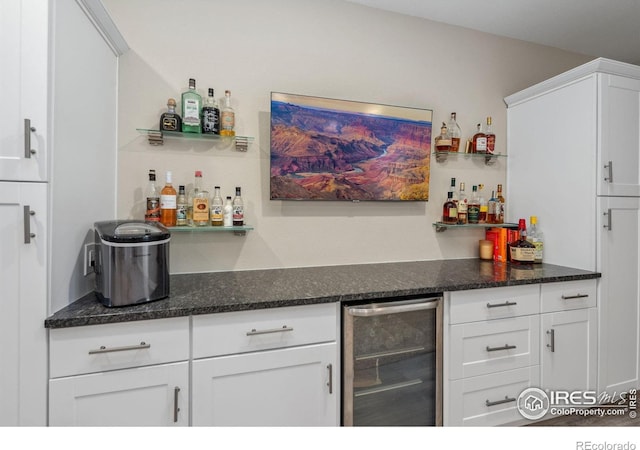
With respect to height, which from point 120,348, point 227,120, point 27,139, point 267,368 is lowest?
point 267,368

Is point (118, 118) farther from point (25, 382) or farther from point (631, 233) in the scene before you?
point (631, 233)

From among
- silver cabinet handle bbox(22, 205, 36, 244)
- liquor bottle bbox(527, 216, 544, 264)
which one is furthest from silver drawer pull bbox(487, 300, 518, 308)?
silver cabinet handle bbox(22, 205, 36, 244)

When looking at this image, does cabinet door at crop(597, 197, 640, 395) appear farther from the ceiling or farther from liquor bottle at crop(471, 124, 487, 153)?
the ceiling

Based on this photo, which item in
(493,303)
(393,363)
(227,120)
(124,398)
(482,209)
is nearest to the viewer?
(124,398)

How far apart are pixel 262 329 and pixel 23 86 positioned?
129 cm

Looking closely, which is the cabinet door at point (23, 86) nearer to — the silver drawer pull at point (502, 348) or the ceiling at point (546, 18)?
the ceiling at point (546, 18)

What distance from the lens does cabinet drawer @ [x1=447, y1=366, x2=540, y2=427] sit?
1.75 meters

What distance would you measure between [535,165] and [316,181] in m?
1.63

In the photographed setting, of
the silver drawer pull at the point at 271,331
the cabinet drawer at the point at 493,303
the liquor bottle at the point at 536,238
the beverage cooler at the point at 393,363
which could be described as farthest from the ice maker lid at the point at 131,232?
the liquor bottle at the point at 536,238

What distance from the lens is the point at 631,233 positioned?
2139 millimetres

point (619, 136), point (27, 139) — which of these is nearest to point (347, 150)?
point (27, 139)

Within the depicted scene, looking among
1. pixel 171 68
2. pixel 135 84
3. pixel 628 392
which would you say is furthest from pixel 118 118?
pixel 628 392

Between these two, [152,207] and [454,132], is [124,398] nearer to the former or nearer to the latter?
[152,207]

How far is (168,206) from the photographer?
1.83 metres
